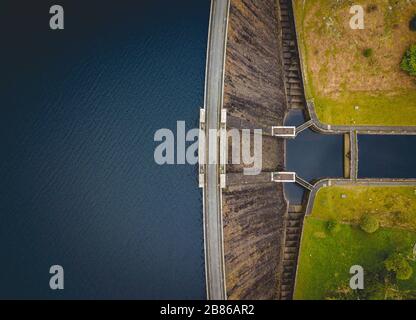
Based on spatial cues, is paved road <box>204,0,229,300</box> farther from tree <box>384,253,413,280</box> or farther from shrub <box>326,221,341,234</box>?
tree <box>384,253,413,280</box>

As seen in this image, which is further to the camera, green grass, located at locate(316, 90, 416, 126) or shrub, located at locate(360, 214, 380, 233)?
green grass, located at locate(316, 90, 416, 126)

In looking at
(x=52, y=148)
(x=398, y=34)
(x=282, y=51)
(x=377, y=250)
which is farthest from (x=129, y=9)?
(x=377, y=250)

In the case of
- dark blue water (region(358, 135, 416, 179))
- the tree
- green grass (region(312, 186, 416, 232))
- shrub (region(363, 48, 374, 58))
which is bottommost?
the tree

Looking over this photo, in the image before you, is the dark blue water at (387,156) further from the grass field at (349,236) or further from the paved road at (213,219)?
the paved road at (213,219)

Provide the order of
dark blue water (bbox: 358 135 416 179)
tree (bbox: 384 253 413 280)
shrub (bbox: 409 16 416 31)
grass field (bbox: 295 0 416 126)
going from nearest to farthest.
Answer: tree (bbox: 384 253 413 280)
shrub (bbox: 409 16 416 31)
grass field (bbox: 295 0 416 126)
dark blue water (bbox: 358 135 416 179)

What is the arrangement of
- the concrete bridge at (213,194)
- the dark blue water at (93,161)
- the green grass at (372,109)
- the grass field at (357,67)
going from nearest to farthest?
the dark blue water at (93,161), the concrete bridge at (213,194), the grass field at (357,67), the green grass at (372,109)

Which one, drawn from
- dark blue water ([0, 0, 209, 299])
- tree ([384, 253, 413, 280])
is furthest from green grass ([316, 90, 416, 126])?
dark blue water ([0, 0, 209, 299])

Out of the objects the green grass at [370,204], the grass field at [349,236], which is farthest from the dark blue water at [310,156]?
the grass field at [349,236]
